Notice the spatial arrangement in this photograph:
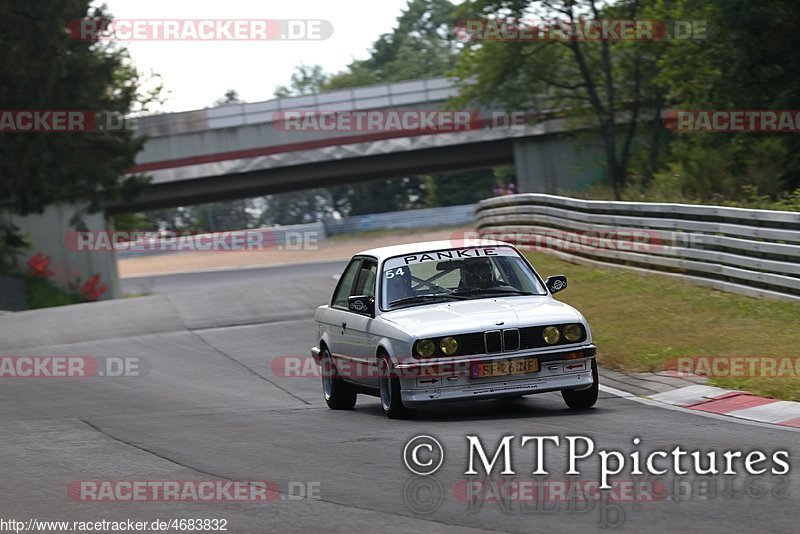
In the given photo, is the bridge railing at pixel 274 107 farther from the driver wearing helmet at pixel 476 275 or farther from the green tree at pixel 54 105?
the driver wearing helmet at pixel 476 275

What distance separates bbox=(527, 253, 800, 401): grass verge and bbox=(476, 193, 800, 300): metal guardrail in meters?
0.30

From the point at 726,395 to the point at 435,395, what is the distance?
102 inches

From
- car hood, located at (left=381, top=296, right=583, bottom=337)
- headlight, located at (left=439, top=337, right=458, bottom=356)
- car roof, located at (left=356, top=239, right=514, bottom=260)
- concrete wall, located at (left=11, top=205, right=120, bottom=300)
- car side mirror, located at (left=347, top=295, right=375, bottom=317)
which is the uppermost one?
car roof, located at (left=356, top=239, right=514, bottom=260)

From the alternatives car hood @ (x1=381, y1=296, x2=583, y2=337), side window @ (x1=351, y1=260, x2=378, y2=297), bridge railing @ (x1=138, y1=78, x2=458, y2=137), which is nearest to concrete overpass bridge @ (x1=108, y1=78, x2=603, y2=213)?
bridge railing @ (x1=138, y1=78, x2=458, y2=137)

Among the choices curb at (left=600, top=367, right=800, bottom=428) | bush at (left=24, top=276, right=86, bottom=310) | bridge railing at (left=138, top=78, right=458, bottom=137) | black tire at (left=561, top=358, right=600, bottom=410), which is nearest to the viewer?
curb at (left=600, top=367, right=800, bottom=428)

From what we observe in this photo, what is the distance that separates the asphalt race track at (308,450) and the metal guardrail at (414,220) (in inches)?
2409

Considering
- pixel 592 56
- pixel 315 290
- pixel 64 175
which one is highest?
pixel 592 56

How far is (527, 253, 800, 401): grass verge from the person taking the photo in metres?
12.7

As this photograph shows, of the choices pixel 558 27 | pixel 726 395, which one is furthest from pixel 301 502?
pixel 558 27

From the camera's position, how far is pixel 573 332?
10477 millimetres

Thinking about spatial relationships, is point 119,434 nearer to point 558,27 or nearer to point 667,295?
point 667,295

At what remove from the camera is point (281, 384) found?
14.7 metres

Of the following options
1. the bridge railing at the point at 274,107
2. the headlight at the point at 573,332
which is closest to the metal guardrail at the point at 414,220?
the bridge railing at the point at 274,107

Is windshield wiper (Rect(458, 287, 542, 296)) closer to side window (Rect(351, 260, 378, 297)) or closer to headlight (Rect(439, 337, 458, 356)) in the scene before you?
side window (Rect(351, 260, 378, 297))
